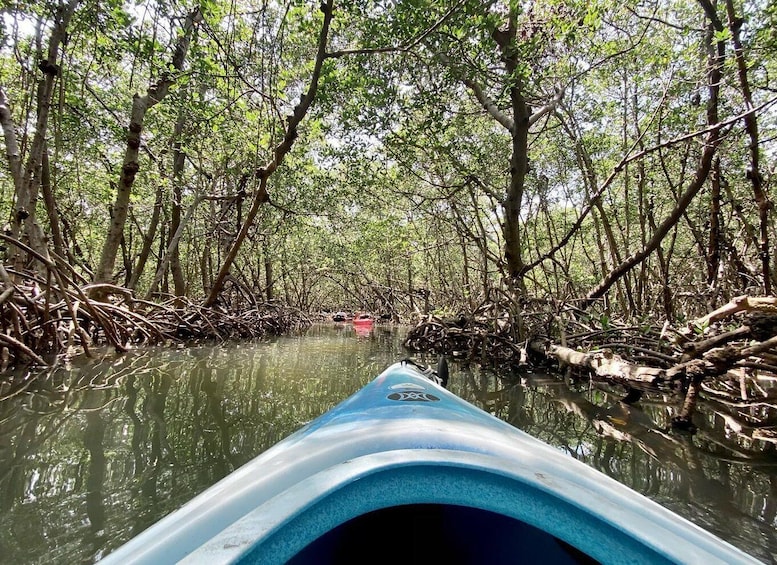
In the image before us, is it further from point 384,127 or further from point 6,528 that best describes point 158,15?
point 6,528

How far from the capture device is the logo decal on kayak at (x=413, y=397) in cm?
162

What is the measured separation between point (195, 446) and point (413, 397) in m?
1.67

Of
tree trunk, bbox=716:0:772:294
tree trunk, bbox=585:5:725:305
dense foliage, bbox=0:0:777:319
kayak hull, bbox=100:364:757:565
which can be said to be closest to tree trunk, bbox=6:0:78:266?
dense foliage, bbox=0:0:777:319

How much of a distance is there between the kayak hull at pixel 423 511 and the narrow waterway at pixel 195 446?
1.14 metres

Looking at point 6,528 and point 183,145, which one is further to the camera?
point 183,145

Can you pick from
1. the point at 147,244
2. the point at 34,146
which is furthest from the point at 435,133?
the point at 147,244

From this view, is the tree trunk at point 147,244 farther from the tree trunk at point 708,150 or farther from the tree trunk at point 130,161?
the tree trunk at point 708,150

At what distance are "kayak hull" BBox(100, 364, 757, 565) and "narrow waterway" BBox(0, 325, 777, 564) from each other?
3.74 ft

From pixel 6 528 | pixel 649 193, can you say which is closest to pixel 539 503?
pixel 6 528

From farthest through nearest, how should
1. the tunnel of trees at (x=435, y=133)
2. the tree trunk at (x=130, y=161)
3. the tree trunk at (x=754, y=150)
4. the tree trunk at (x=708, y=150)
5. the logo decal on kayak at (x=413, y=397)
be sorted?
the tree trunk at (x=130, y=161), the tree trunk at (x=708, y=150), the tree trunk at (x=754, y=150), the tunnel of trees at (x=435, y=133), the logo decal on kayak at (x=413, y=397)

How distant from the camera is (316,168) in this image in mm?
9125

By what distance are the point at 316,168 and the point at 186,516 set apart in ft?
29.4

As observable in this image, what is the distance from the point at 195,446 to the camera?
2.56 metres

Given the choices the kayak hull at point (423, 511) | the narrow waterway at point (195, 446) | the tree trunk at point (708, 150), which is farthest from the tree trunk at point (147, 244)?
the kayak hull at point (423, 511)
